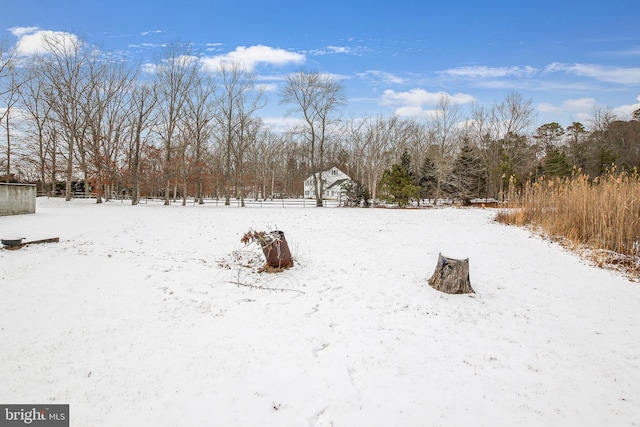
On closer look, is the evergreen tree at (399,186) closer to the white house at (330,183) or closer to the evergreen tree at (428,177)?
the evergreen tree at (428,177)

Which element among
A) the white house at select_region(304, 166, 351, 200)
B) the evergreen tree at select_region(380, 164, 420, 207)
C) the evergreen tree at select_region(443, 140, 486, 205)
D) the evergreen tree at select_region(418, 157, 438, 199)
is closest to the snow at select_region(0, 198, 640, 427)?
the evergreen tree at select_region(380, 164, 420, 207)

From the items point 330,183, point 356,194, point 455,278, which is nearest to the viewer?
point 455,278

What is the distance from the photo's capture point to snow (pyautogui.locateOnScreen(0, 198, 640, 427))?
9.05 feet

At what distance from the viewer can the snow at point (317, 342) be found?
2758mm

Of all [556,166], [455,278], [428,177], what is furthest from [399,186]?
[556,166]

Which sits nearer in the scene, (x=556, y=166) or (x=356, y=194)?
(x=356, y=194)

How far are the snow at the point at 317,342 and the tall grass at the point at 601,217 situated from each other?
3.24ft

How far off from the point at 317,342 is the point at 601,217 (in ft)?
25.2

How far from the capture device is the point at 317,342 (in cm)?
385

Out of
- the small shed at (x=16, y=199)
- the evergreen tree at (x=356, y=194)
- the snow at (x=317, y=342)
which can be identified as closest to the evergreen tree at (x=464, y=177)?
the evergreen tree at (x=356, y=194)

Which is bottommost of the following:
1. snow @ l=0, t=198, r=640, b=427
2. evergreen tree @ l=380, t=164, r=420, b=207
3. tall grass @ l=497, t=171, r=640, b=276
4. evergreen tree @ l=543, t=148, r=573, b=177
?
snow @ l=0, t=198, r=640, b=427

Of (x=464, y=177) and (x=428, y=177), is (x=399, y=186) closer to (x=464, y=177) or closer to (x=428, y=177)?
(x=464, y=177)

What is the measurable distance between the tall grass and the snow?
3.24 feet

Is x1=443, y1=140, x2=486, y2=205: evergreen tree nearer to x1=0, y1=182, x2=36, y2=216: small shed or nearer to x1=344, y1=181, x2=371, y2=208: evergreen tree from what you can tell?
x1=344, y1=181, x2=371, y2=208: evergreen tree
